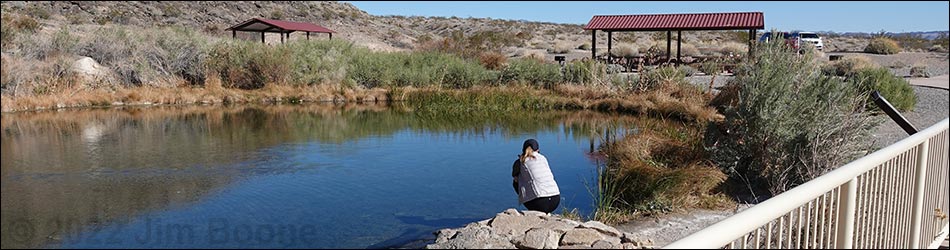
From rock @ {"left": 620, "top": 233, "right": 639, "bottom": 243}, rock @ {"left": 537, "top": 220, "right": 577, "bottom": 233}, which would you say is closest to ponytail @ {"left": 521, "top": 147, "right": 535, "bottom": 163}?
rock @ {"left": 537, "top": 220, "right": 577, "bottom": 233}

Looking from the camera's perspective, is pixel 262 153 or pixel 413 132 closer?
pixel 262 153

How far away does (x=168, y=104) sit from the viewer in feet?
64.8

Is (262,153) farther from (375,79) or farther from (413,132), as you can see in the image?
(375,79)

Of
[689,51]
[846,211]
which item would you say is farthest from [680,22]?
[846,211]

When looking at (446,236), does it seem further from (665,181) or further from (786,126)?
(786,126)

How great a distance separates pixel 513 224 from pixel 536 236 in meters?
0.60

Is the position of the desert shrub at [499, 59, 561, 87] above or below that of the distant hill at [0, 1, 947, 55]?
below

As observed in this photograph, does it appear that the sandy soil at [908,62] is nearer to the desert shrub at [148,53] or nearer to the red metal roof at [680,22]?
the red metal roof at [680,22]

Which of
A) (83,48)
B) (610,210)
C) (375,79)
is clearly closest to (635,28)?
(375,79)

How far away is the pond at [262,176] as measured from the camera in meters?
6.00

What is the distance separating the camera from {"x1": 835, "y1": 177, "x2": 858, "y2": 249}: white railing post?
2867 millimetres

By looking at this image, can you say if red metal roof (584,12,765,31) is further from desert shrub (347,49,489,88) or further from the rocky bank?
the rocky bank

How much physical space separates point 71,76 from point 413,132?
25.2 ft

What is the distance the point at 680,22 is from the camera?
1104 inches
